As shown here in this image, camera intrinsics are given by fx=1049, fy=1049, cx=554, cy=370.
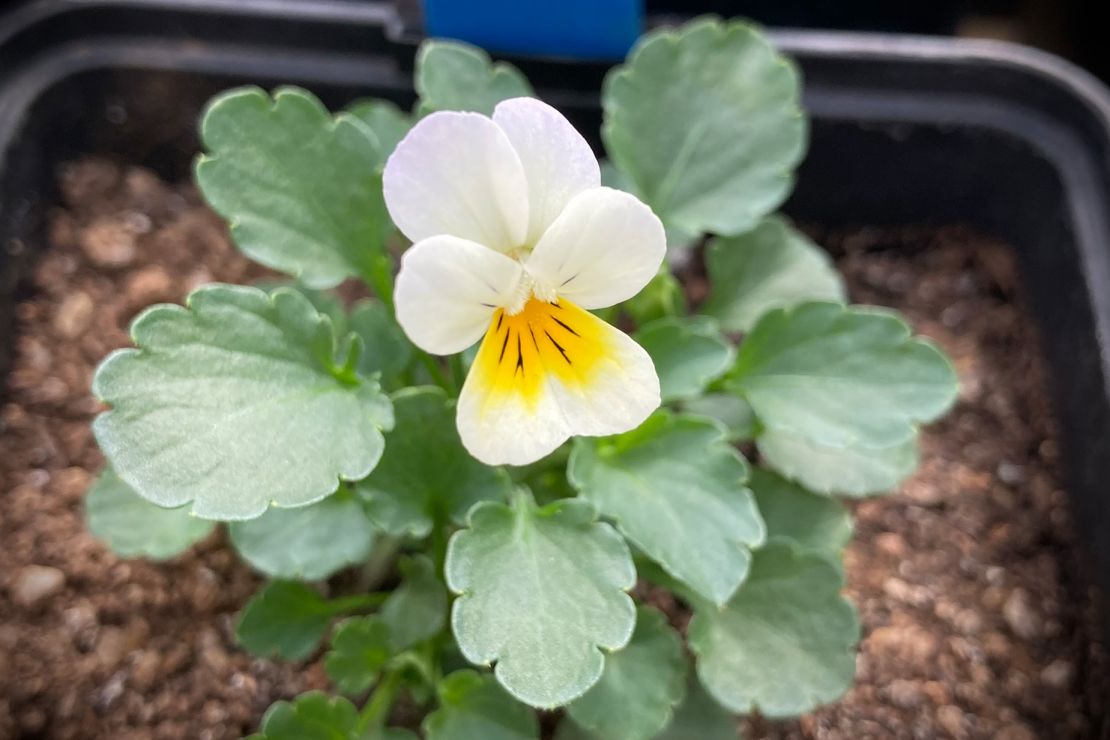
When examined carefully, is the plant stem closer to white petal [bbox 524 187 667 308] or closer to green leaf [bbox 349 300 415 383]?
green leaf [bbox 349 300 415 383]

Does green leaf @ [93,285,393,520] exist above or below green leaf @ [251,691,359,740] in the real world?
above

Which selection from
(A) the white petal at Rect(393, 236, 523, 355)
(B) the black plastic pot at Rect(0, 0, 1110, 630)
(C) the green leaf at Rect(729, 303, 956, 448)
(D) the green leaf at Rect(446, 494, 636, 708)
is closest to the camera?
(A) the white petal at Rect(393, 236, 523, 355)

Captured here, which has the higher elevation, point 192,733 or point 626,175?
point 626,175

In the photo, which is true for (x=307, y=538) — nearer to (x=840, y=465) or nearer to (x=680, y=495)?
(x=680, y=495)

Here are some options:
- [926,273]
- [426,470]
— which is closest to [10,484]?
[426,470]

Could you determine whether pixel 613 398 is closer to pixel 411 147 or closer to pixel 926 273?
pixel 411 147

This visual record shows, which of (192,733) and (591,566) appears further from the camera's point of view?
(192,733)

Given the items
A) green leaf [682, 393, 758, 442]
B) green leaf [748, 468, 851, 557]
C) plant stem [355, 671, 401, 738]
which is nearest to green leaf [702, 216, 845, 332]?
green leaf [682, 393, 758, 442]
